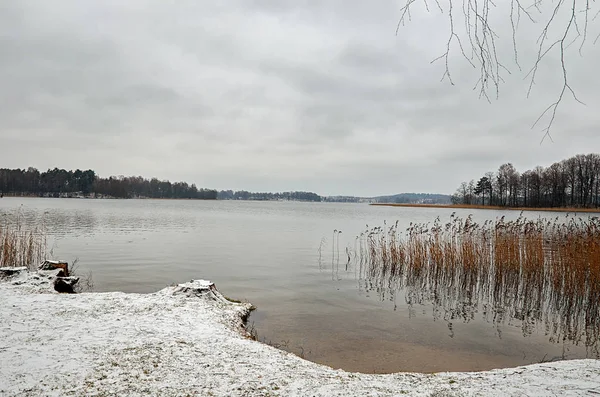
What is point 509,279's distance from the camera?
40.2 ft

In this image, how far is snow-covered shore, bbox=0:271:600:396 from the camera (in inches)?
139

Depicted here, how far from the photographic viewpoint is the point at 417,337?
7762 mm

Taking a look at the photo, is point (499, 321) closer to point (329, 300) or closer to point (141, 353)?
point (329, 300)

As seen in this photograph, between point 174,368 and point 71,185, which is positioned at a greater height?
point 71,185

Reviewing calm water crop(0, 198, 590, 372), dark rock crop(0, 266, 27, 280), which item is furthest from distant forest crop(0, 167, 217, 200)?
dark rock crop(0, 266, 27, 280)

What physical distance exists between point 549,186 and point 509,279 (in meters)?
67.3

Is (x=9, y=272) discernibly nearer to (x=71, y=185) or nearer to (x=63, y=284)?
(x=63, y=284)

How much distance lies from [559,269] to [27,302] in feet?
46.3

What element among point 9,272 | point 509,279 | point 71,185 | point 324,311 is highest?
point 71,185

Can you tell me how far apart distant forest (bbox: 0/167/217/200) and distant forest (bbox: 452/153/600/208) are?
117417 mm

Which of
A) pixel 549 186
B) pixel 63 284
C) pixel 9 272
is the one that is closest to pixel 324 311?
pixel 63 284

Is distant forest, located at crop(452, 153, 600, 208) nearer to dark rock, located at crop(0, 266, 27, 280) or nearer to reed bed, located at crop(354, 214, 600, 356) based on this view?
reed bed, located at crop(354, 214, 600, 356)

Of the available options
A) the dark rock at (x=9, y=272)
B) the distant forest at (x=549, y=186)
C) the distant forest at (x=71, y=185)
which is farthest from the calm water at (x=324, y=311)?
the distant forest at (x=71, y=185)

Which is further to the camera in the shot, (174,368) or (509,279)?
(509,279)
